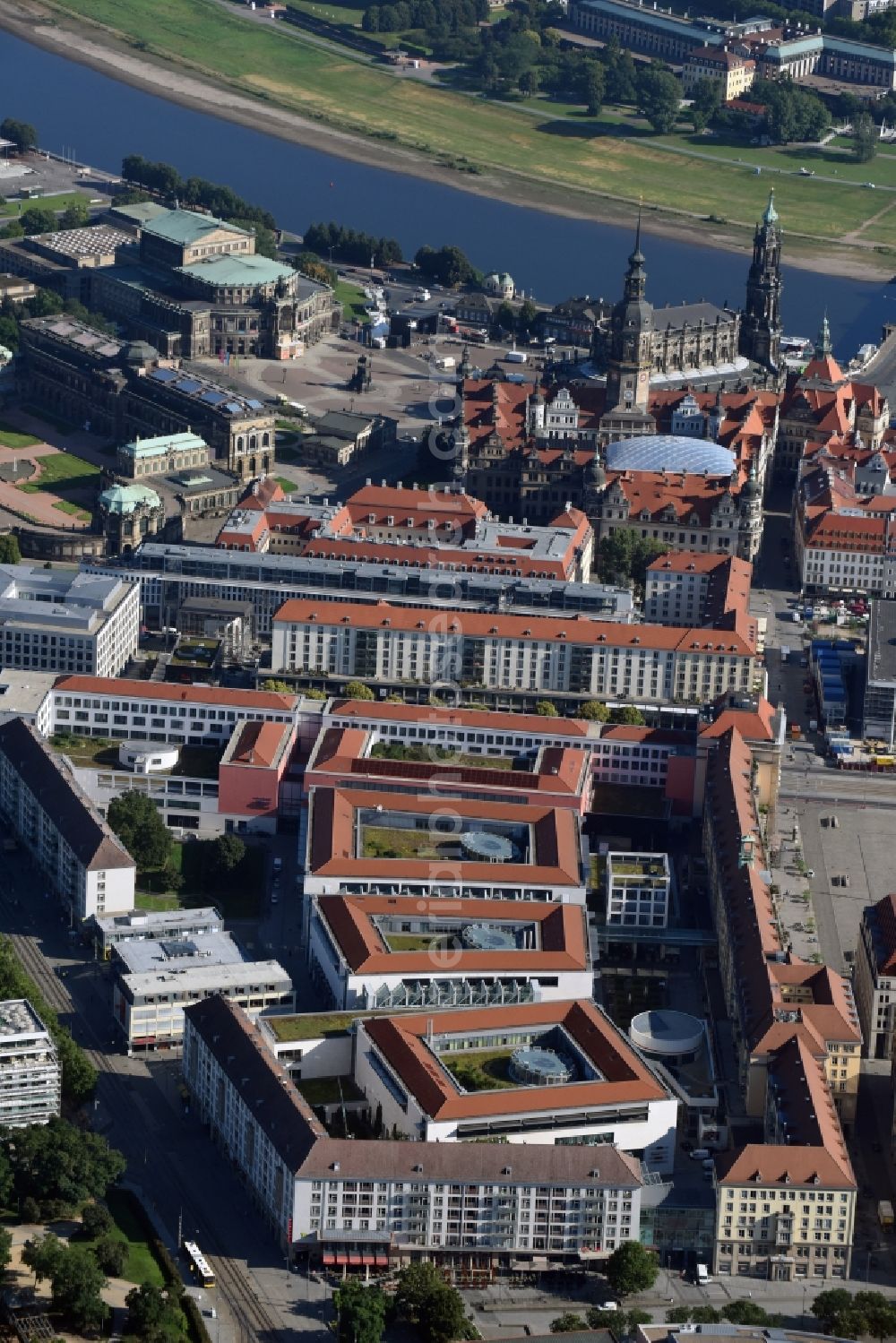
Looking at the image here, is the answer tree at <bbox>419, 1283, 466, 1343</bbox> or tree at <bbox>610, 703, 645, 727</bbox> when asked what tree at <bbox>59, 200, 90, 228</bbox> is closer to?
tree at <bbox>610, 703, 645, 727</bbox>

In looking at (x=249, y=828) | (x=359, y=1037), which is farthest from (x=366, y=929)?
(x=249, y=828)

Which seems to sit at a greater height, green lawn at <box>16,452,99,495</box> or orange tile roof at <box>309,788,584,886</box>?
orange tile roof at <box>309,788,584,886</box>

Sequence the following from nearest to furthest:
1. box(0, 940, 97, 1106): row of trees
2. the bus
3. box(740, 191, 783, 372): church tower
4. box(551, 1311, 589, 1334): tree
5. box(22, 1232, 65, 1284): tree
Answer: box(551, 1311, 589, 1334): tree < box(22, 1232, 65, 1284): tree < the bus < box(0, 940, 97, 1106): row of trees < box(740, 191, 783, 372): church tower

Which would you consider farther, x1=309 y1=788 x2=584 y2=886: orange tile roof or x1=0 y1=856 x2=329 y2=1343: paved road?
x1=309 y1=788 x2=584 y2=886: orange tile roof

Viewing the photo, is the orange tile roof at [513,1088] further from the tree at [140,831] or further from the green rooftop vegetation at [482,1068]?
the tree at [140,831]

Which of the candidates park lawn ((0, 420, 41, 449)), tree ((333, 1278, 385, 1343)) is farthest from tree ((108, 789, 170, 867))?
park lawn ((0, 420, 41, 449))

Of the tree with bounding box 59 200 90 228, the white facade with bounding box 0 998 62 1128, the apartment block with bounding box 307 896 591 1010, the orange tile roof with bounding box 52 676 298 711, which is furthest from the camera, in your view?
the tree with bounding box 59 200 90 228
